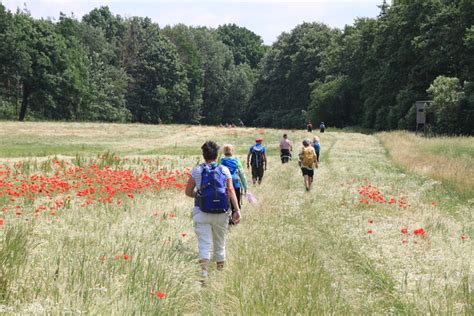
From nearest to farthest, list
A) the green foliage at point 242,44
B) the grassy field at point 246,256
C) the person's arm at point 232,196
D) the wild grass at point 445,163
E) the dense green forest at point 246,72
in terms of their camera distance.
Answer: the grassy field at point 246,256 → the person's arm at point 232,196 → the wild grass at point 445,163 → the dense green forest at point 246,72 → the green foliage at point 242,44

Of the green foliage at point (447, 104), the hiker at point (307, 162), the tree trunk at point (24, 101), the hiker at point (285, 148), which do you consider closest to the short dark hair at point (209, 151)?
the hiker at point (307, 162)

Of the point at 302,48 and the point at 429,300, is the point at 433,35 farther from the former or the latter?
the point at 429,300

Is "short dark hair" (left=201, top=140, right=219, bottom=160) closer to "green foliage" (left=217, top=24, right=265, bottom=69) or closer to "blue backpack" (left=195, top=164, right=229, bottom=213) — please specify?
"blue backpack" (left=195, top=164, right=229, bottom=213)

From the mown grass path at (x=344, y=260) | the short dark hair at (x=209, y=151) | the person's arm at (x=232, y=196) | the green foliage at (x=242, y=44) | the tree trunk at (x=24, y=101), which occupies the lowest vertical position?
the mown grass path at (x=344, y=260)

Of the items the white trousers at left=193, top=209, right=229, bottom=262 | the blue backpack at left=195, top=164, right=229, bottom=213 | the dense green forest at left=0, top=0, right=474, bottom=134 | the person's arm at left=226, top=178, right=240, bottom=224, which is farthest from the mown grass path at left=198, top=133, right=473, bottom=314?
the dense green forest at left=0, top=0, right=474, bottom=134

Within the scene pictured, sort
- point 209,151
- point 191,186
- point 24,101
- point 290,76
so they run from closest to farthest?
1. point 209,151
2. point 191,186
3. point 24,101
4. point 290,76

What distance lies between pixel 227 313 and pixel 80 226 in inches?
172

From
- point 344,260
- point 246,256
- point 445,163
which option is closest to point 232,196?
point 246,256

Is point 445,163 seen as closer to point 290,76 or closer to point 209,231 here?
point 209,231

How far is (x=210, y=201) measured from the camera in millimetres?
7160

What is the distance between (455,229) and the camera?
10.2 metres

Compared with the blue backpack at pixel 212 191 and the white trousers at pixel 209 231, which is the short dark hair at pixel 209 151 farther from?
the white trousers at pixel 209 231

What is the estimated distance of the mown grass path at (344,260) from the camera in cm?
581

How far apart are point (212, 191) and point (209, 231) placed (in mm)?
655
